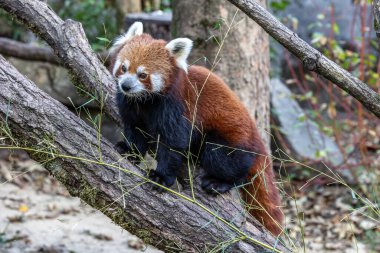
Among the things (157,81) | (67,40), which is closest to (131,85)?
(157,81)

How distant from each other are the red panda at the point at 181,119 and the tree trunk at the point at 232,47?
4.01 feet

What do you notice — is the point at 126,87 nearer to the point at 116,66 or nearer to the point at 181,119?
the point at 116,66

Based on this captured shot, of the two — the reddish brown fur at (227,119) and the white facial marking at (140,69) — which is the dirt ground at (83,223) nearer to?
the reddish brown fur at (227,119)

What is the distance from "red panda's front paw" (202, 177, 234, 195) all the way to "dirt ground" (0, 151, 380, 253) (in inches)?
64.3

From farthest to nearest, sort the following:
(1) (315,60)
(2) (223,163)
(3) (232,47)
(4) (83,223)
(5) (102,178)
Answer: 1. (4) (83,223)
2. (3) (232,47)
3. (2) (223,163)
4. (5) (102,178)
5. (1) (315,60)

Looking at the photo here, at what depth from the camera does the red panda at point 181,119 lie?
132 inches

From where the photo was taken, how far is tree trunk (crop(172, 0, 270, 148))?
482 centimetres

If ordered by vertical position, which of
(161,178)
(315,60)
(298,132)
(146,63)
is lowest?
(298,132)

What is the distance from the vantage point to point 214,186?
11.0ft

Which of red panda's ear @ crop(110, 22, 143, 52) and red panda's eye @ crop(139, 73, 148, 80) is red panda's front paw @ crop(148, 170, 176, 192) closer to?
red panda's eye @ crop(139, 73, 148, 80)

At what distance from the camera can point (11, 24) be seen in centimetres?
926

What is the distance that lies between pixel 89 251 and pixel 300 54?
3.51m

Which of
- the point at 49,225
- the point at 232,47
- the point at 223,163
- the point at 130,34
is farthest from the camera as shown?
the point at 49,225

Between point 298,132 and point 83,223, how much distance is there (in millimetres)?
3425
